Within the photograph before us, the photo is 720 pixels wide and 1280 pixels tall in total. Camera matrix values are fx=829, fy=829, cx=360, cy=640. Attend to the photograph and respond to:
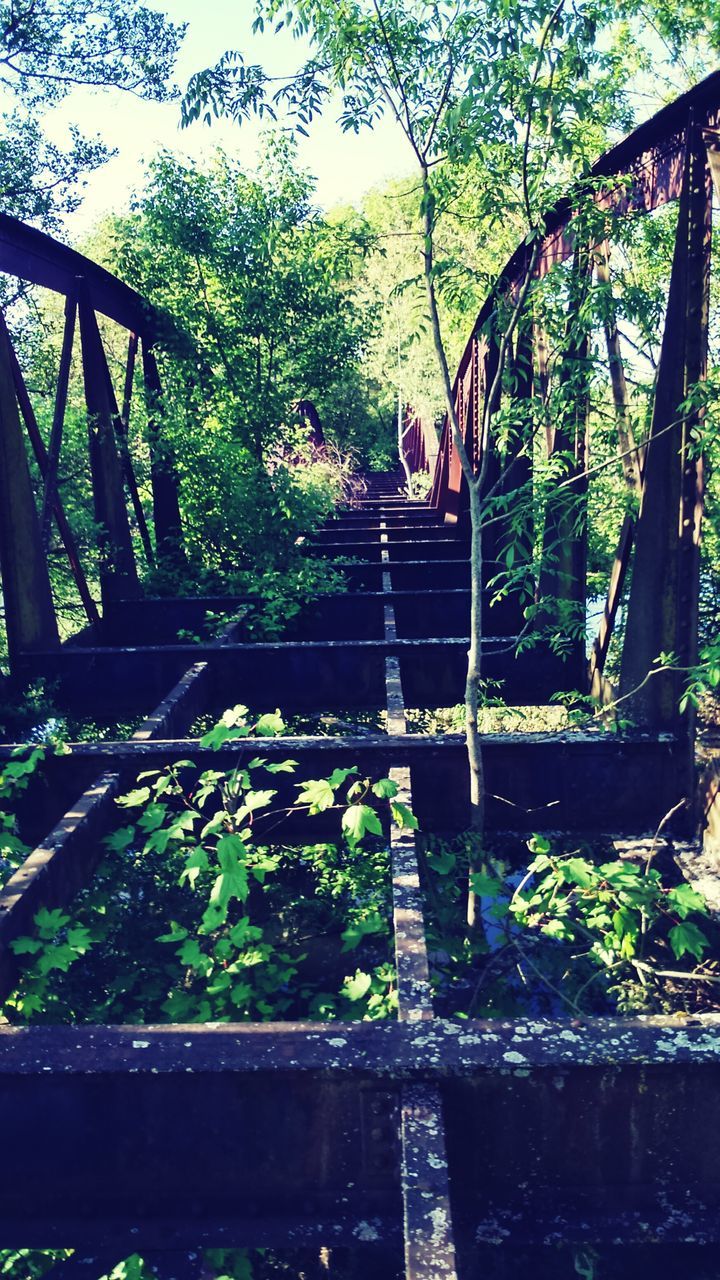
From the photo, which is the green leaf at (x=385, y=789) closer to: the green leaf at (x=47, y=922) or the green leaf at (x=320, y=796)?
the green leaf at (x=320, y=796)

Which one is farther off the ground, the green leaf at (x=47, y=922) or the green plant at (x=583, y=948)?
the green leaf at (x=47, y=922)

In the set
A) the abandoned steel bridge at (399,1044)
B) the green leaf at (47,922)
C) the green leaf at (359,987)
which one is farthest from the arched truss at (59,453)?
the green leaf at (359,987)

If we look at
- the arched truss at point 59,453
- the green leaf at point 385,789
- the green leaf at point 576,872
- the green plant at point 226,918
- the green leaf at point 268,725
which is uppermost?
the arched truss at point 59,453

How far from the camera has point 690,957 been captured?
3576mm

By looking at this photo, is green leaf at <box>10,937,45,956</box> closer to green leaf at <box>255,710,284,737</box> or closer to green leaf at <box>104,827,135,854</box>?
green leaf at <box>104,827,135,854</box>

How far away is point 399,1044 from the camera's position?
233 centimetres

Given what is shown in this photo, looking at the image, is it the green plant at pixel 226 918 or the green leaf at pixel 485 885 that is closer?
the green plant at pixel 226 918

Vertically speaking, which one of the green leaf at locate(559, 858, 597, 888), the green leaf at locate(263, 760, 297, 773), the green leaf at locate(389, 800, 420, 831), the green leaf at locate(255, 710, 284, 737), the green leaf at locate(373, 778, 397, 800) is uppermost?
the green leaf at locate(255, 710, 284, 737)

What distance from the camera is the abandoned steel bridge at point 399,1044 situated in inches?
88.0

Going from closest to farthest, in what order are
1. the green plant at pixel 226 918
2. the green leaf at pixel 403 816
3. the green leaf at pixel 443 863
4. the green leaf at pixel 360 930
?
1. the green plant at pixel 226 918
2. the green leaf at pixel 403 816
3. the green leaf at pixel 360 930
4. the green leaf at pixel 443 863

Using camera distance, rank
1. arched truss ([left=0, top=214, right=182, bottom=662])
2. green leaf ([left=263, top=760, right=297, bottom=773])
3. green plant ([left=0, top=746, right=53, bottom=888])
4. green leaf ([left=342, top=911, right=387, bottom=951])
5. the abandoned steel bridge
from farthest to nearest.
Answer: arched truss ([left=0, top=214, right=182, bottom=662]) → green plant ([left=0, top=746, right=53, bottom=888]) → green leaf ([left=263, top=760, right=297, bottom=773]) → green leaf ([left=342, top=911, right=387, bottom=951]) → the abandoned steel bridge

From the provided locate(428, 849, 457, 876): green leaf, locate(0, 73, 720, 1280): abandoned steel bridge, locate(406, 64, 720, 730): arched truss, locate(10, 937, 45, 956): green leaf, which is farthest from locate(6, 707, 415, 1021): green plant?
locate(406, 64, 720, 730): arched truss

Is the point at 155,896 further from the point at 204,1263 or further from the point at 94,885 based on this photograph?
the point at 204,1263

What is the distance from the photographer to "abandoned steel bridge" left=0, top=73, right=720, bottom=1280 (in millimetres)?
2234
